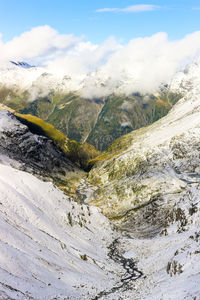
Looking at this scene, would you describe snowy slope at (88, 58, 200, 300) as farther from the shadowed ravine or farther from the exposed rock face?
the shadowed ravine

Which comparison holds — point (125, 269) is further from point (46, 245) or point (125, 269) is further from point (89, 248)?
point (46, 245)

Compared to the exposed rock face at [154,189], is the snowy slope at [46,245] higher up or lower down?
higher up

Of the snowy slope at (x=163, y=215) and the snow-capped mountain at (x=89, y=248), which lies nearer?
the snow-capped mountain at (x=89, y=248)

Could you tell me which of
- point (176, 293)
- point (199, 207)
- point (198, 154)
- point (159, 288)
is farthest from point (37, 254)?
point (198, 154)

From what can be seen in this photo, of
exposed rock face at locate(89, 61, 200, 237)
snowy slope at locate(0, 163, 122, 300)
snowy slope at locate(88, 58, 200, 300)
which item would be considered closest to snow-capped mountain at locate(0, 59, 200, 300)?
snowy slope at locate(0, 163, 122, 300)

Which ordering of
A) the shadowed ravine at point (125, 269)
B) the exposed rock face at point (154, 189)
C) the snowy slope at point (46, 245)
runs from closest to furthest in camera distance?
1. the snowy slope at point (46, 245)
2. the shadowed ravine at point (125, 269)
3. the exposed rock face at point (154, 189)

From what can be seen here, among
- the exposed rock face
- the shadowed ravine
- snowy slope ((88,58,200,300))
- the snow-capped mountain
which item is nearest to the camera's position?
the snow-capped mountain

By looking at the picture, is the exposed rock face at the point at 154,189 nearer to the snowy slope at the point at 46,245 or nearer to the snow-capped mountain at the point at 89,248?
the snow-capped mountain at the point at 89,248

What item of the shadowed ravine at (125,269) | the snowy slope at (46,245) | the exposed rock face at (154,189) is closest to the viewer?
the snowy slope at (46,245)

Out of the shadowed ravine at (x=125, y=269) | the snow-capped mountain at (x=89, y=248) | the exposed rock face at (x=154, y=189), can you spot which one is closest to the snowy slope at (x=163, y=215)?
the exposed rock face at (x=154, y=189)

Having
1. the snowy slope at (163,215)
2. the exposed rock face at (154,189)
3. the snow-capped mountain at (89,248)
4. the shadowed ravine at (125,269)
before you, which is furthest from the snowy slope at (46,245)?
the exposed rock face at (154,189)
